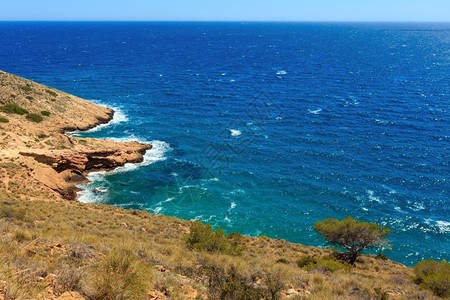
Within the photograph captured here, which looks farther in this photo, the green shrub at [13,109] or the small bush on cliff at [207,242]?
the green shrub at [13,109]

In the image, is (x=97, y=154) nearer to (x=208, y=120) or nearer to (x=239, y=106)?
(x=208, y=120)

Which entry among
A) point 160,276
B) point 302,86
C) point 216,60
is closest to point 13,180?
point 160,276

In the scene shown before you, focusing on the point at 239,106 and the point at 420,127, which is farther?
the point at 239,106

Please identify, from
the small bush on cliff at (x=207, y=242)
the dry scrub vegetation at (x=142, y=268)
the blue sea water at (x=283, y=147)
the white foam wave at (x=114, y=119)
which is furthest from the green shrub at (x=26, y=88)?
the small bush on cliff at (x=207, y=242)

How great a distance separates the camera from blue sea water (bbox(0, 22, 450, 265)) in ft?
141

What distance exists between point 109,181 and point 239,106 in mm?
41639

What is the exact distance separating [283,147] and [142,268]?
49028mm

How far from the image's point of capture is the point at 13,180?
37719 millimetres

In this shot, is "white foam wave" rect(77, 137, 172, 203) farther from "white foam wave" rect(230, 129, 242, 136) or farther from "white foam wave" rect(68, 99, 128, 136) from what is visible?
"white foam wave" rect(230, 129, 242, 136)

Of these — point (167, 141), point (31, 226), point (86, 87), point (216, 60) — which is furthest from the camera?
point (216, 60)

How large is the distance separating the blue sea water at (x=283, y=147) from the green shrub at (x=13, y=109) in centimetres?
1123

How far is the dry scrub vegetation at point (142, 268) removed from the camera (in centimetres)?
1147

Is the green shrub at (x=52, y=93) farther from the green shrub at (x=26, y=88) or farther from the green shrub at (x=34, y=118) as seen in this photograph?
the green shrub at (x=34, y=118)

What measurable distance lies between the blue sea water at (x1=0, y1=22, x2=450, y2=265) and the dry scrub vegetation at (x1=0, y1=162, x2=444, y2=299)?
44.6ft
